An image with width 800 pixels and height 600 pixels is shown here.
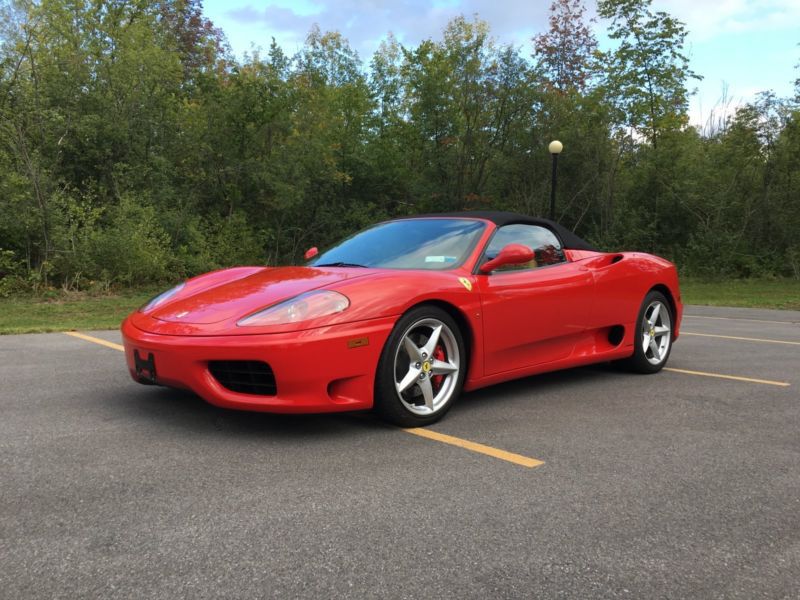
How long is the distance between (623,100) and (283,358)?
28.1 metres

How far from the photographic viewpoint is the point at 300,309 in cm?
338

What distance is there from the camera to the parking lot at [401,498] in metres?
1.99

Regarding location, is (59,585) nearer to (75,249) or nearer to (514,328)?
(514,328)

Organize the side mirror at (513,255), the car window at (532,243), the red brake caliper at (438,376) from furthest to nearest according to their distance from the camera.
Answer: the car window at (532,243), the side mirror at (513,255), the red brake caliper at (438,376)

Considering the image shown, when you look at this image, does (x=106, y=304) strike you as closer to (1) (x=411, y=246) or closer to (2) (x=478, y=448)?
(1) (x=411, y=246)

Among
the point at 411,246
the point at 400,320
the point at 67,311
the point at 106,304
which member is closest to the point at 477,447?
the point at 400,320

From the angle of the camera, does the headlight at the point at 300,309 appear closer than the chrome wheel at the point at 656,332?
Yes

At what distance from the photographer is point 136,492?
2609 millimetres

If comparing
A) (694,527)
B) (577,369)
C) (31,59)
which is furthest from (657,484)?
(31,59)

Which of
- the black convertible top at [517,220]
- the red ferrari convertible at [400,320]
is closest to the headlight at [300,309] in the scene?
the red ferrari convertible at [400,320]

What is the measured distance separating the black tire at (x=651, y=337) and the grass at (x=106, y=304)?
6831 millimetres

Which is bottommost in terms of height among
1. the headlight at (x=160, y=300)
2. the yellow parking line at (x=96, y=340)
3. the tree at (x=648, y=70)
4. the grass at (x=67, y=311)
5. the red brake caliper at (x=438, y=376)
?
the grass at (x=67, y=311)

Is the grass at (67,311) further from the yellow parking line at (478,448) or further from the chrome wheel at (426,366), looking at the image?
the yellow parking line at (478,448)

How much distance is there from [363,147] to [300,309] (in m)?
24.1
